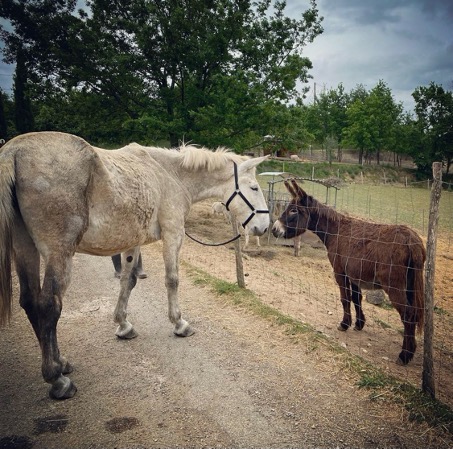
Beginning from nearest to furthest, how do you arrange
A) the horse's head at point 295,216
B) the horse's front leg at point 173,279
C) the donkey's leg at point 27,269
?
1. the donkey's leg at point 27,269
2. the horse's front leg at point 173,279
3. the horse's head at point 295,216

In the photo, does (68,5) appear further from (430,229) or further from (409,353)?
(409,353)

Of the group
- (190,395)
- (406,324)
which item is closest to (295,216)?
(406,324)

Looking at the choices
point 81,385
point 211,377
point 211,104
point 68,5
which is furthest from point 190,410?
point 68,5

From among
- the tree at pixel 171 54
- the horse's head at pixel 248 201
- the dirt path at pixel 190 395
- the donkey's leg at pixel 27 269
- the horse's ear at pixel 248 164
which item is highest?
the tree at pixel 171 54

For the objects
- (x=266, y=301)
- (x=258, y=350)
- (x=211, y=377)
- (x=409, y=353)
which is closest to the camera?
(x=211, y=377)

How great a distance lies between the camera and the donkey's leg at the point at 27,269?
260 centimetres

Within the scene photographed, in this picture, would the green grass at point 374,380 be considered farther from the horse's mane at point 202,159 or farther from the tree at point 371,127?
the tree at point 371,127

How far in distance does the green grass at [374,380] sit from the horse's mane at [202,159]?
92.8 inches

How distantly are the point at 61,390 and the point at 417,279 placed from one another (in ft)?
14.2

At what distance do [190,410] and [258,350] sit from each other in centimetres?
127

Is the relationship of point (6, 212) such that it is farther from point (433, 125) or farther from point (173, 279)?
point (433, 125)

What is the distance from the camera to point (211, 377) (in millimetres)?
3207

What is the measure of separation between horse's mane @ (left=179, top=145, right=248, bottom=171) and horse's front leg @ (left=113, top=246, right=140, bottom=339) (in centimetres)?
133

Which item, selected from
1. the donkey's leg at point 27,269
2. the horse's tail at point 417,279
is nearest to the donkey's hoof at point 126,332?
the donkey's leg at point 27,269
